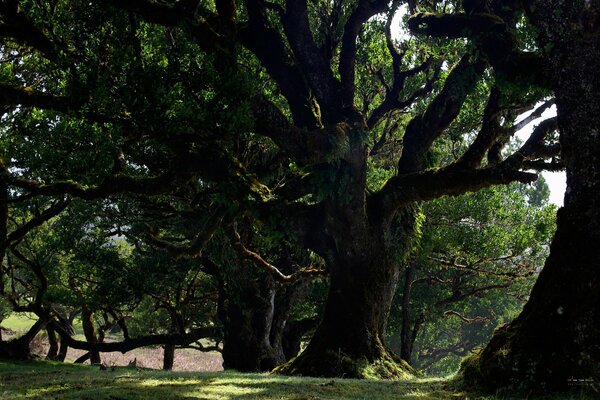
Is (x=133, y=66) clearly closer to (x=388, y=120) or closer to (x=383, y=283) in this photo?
(x=383, y=283)

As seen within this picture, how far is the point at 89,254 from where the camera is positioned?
78.2ft

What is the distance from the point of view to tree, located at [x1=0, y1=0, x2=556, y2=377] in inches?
415

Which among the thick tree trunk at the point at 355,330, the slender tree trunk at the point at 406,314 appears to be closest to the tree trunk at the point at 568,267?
the thick tree trunk at the point at 355,330

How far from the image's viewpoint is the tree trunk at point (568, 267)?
6707 millimetres

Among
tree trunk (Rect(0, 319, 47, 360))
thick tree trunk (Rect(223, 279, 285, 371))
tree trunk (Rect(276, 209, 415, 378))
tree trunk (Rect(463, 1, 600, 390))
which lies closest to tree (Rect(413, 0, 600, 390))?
tree trunk (Rect(463, 1, 600, 390))

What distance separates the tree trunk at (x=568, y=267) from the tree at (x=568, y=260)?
0.01m

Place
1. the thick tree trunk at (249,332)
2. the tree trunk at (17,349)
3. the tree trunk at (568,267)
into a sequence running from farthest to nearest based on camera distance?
the tree trunk at (17,349)
the thick tree trunk at (249,332)
the tree trunk at (568,267)

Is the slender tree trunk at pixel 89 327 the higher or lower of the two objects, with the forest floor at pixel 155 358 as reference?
higher

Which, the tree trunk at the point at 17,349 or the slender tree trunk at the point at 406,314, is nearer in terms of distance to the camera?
the tree trunk at the point at 17,349

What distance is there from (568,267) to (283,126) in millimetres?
7166

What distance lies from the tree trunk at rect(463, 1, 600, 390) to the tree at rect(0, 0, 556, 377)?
4.24m

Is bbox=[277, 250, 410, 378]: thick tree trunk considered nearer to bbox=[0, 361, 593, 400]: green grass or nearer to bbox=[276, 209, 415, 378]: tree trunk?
bbox=[276, 209, 415, 378]: tree trunk

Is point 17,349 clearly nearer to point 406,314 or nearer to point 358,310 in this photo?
point 358,310

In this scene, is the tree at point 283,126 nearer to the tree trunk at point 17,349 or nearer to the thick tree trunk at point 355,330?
the thick tree trunk at point 355,330
